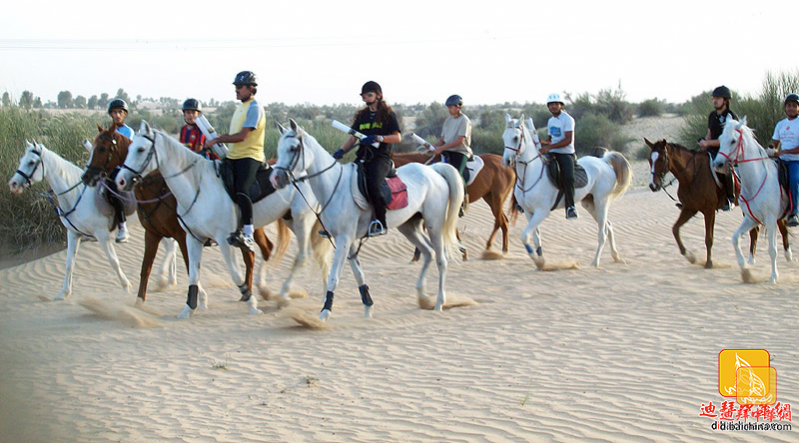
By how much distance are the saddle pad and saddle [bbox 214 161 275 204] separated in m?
5.23

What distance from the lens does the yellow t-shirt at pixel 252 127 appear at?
28.2 feet

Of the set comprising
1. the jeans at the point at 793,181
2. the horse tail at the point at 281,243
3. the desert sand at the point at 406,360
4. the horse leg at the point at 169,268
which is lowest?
the desert sand at the point at 406,360

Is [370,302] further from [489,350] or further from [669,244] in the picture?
[669,244]

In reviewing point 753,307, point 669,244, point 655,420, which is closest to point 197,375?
point 655,420

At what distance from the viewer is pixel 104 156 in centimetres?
899

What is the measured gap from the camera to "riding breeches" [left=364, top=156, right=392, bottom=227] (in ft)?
27.5

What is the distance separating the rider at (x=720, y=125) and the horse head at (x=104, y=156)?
8410 millimetres

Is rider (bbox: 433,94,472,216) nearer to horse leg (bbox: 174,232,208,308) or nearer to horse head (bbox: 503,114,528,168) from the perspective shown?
horse head (bbox: 503,114,528,168)

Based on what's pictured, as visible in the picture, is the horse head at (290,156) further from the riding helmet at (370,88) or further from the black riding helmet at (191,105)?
the black riding helmet at (191,105)

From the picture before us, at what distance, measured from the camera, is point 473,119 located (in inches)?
2036

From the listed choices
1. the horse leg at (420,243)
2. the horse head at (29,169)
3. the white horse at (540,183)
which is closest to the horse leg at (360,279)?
the horse leg at (420,243)

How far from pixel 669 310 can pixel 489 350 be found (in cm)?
284

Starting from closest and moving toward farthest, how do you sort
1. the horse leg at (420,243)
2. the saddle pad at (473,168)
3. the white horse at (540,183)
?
1. the horse leg at (420,243)
2. the white horse at (540,183)
3. the saddle pad at (473,168)

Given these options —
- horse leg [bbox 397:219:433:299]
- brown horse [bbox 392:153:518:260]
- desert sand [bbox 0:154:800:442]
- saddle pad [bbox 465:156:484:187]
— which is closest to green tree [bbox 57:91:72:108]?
brown horse [bbox 392:153:518:260]
